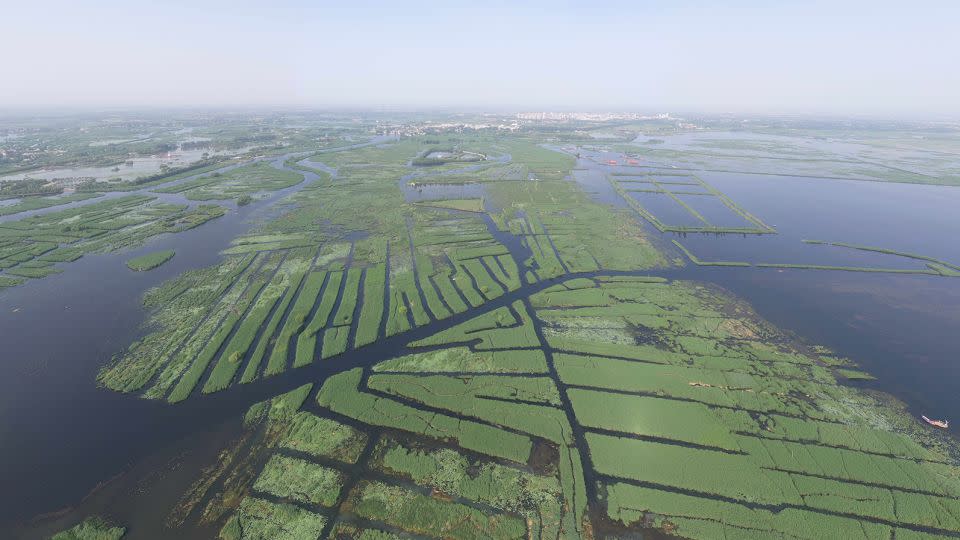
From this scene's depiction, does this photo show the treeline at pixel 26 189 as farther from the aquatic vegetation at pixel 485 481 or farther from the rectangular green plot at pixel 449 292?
the aquatic vegetation at pixel 485 481

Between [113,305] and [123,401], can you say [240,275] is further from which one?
[123,401]

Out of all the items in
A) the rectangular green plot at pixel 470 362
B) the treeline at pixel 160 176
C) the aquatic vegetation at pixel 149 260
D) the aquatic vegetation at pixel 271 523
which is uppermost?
the treeline at pixel 160 176

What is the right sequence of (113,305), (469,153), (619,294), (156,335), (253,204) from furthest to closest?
(469,153)
(253,204)
(619,294)
(113,305)
(156,335)

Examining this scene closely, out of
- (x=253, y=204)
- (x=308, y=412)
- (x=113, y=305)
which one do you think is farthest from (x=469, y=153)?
(x=308, y=412)

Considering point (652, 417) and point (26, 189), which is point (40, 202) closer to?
point (26, 189)

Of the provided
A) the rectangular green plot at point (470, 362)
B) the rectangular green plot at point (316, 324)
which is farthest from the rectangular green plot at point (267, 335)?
the rectangular green plot at point (470, 362)

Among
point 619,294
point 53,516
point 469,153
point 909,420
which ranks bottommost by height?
point 53,516
